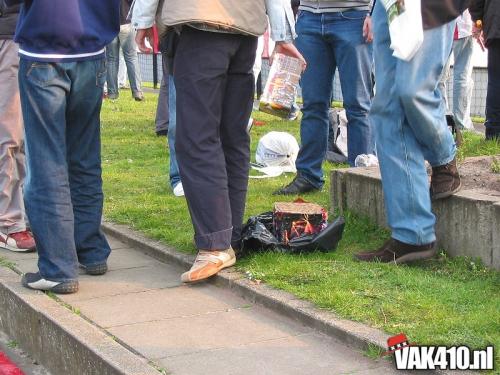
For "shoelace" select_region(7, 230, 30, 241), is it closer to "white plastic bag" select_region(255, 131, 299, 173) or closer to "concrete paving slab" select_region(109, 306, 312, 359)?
"concrete paving slab" select_region(109, 306, 312, 359)

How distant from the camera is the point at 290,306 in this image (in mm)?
4273

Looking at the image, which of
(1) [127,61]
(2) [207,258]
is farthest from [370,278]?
(1) [127,61]

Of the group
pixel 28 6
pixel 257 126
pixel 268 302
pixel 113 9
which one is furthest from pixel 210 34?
pixel 257 126

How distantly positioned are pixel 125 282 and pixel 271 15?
1631 millimetres

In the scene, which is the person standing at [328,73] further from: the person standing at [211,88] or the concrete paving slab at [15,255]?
the concrete paving slab at [15,255]

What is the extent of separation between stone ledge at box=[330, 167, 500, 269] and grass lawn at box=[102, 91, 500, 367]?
0.22 feet

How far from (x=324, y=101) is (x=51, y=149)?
246 centimetres

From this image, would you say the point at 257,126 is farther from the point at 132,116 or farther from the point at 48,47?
the point at 48,47

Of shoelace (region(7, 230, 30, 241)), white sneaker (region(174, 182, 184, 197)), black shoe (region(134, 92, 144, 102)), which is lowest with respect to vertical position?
black shoe (region(134, 92, 144, 102))

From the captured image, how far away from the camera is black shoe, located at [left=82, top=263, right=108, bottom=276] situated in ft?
17.2

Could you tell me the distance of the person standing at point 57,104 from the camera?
185 inches

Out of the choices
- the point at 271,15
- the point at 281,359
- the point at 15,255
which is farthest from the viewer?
the point at 15,255

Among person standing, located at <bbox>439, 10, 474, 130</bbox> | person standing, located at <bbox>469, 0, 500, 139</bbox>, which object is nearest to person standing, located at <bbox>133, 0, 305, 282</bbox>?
person standing, located at <bbox>469, 0, 500, 139</bbox>

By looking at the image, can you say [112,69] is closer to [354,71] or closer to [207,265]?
[354,71]
